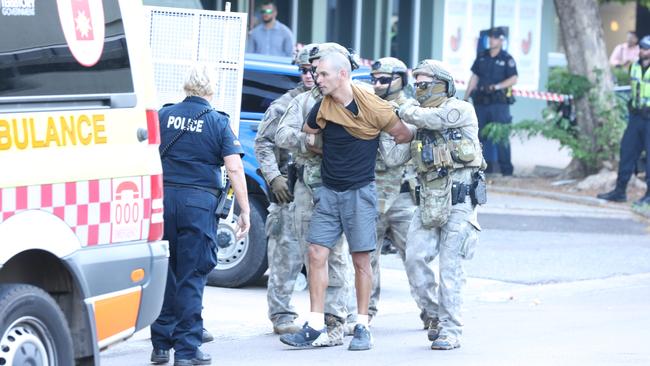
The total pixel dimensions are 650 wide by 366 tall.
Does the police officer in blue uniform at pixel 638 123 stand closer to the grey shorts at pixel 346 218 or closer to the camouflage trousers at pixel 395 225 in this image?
the camouflage trousers at pixel 395 225

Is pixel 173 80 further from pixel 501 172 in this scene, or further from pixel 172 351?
pixel 501 172

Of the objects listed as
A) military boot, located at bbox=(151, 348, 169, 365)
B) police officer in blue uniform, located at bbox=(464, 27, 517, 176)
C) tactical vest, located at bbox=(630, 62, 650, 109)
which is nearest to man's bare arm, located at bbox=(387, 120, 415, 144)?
military boot, located at bbox=(151, 348, 169, 365)

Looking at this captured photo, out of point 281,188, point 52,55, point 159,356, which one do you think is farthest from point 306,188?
point 52,55

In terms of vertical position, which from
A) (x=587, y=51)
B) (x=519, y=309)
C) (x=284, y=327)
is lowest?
(x=519, y=309)

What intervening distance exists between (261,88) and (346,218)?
104 inches

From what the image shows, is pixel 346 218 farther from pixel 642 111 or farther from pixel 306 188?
pixel 642 111

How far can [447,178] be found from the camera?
28.6 feet

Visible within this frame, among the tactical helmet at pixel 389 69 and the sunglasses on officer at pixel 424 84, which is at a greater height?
the tactical helmet at pixel 389 69

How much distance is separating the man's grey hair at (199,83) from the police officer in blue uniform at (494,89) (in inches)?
451

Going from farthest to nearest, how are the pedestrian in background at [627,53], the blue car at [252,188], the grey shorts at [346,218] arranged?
1. the pedestrian in background at [627,53]
2. the blue car at [252,188]
3. the grey shorts at [346,218]

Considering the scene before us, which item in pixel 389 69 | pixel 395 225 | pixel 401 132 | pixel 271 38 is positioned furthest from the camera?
pixel 271 38

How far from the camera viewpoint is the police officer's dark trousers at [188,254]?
7.80 meters

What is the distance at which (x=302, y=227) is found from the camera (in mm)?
8852

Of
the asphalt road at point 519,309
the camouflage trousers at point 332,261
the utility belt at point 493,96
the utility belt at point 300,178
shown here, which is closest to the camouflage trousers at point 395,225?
the asphalt road at point 519,309
